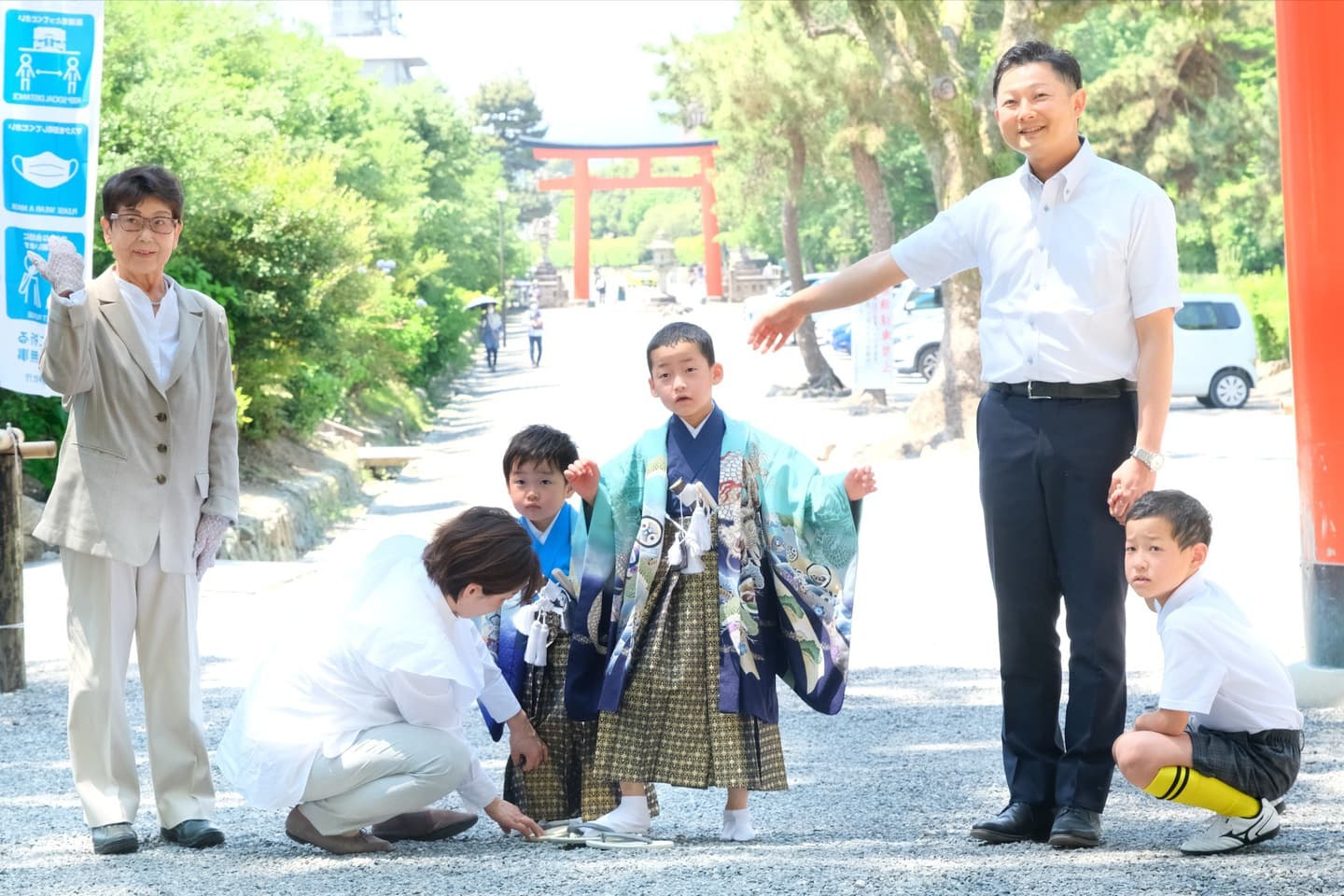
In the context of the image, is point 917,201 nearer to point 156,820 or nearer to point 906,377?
point 906,377

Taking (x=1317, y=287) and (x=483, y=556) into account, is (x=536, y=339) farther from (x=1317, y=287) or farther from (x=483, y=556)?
(x=483, y=556)

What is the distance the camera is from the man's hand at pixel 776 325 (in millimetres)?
4020

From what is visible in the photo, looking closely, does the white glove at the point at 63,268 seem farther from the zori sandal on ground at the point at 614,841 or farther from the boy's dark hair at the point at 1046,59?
the boy's dark hair at the point at 1046,59

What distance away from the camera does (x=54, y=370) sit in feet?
12.6

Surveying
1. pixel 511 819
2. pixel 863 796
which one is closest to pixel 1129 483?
pixel 863 796

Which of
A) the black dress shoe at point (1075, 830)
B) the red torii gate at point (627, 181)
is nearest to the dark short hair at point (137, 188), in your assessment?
the black dress shoe at point (1075, 830)

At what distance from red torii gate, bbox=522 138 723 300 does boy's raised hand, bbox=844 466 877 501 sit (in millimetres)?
54934

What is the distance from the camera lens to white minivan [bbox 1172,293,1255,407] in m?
20.8

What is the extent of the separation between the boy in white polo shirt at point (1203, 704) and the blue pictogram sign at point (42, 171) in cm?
575

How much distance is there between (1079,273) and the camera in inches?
146

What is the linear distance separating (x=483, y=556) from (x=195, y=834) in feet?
3.37

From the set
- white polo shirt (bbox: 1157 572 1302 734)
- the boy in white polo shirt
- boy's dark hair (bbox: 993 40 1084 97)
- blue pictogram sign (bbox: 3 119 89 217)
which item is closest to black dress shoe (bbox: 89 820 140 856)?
the boy in white polo shirt

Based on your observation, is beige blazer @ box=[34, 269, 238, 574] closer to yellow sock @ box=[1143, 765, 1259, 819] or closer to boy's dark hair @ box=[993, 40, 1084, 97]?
boy's dark hair @ box=[993, 40, 1084, 97]

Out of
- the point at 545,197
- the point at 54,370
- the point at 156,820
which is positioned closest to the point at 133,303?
the point at 54,370
